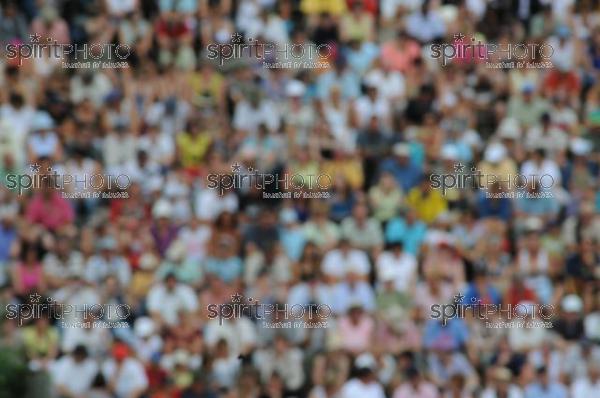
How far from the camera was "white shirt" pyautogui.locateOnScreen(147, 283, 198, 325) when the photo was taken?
1927cm

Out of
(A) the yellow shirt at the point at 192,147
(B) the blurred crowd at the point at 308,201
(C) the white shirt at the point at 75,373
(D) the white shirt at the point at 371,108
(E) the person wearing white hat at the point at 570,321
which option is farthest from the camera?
(D) the white shirt at the point at 371,108

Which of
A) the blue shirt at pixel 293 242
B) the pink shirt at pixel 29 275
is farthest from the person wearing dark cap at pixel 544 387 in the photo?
the pink shirt at pixel 29 275

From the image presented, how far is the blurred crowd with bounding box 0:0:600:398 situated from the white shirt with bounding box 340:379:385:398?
0.03 m

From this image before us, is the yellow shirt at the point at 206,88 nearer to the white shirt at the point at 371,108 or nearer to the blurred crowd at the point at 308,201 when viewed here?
the blurred crowd at the point at 308,201

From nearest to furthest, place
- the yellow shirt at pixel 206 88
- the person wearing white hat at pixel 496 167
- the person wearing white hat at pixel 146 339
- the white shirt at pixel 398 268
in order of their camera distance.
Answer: the person wearing white hat at pixel 146 339
the white shirt at pixel 398 268
the person wearing white hat at pixel 496 167
the yellow shirt at pixel 206 88

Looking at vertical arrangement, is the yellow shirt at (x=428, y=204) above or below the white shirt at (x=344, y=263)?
above

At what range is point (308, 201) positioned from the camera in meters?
20.5

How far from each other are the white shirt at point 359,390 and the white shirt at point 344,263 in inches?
66.8

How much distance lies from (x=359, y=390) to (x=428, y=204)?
320cm

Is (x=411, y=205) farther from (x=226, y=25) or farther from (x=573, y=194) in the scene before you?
(x=226, y=25)

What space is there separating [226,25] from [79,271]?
495 cm

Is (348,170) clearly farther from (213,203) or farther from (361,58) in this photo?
(361,58)

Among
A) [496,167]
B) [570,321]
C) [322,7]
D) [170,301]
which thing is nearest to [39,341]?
[170,301]

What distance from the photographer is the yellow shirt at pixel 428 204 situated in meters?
20.7
